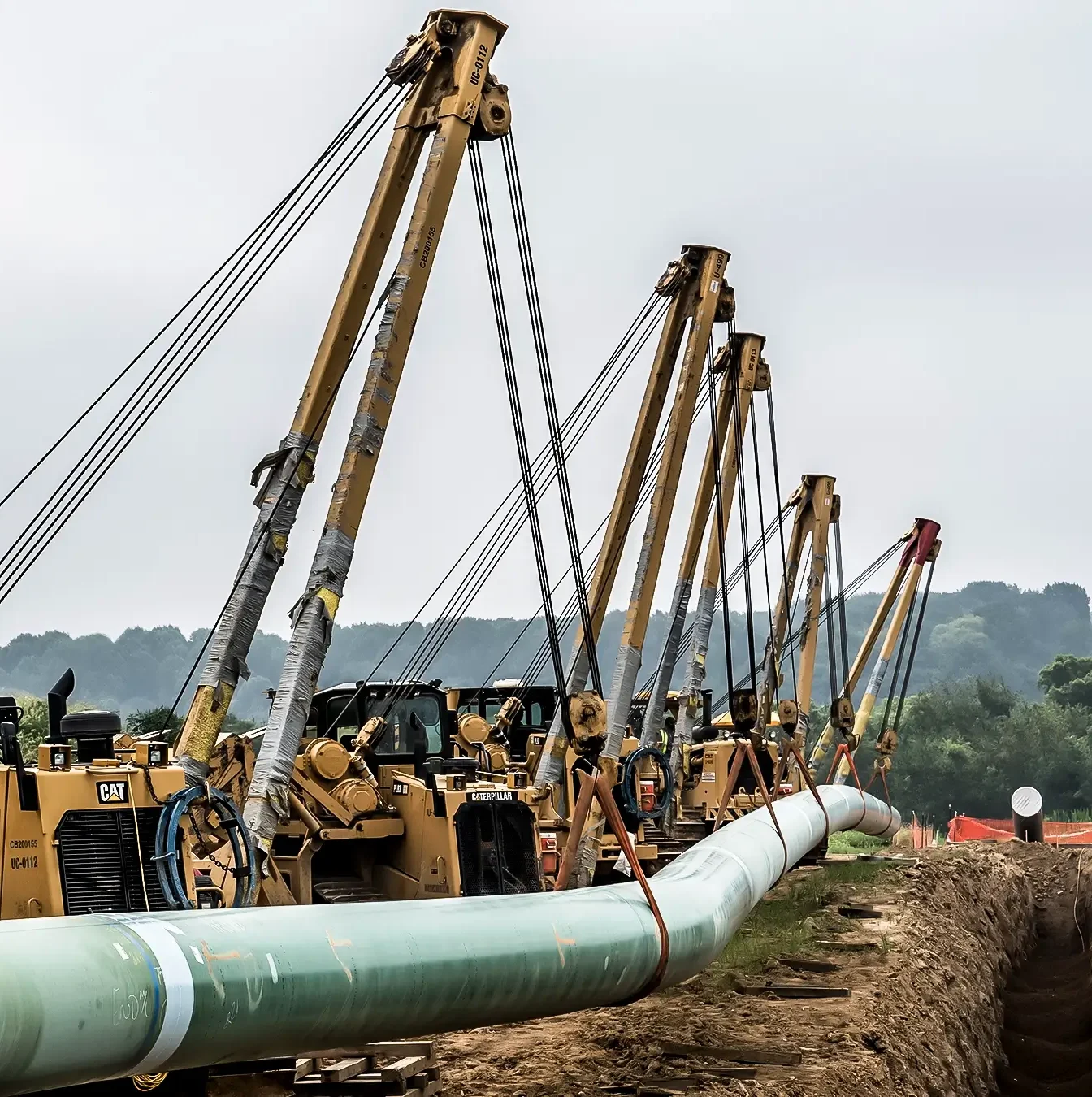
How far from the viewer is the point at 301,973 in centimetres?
805

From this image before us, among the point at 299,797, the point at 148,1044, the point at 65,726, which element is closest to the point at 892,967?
the point at 299,797

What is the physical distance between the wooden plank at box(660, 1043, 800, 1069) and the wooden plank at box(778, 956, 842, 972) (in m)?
5.05

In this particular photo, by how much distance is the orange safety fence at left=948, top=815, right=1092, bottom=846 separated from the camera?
5069 centimetres

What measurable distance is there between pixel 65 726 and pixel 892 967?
10723 mm

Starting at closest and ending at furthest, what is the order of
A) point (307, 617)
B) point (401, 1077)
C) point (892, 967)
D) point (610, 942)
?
point (610, 942), point (401, 1077), point (307, 617), point (892, 967)

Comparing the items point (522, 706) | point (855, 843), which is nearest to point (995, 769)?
point (855, 843)

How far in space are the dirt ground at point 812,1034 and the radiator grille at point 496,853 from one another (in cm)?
190

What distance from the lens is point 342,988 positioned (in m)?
8.31

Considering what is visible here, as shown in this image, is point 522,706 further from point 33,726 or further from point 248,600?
point 33,726

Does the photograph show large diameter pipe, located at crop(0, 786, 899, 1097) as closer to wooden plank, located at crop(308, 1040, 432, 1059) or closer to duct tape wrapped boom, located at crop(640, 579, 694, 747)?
wooden plank, located at crop(308, 1040, 432, 1059)

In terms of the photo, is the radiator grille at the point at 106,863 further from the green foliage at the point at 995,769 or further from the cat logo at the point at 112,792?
the green foliage at the point at 995,769

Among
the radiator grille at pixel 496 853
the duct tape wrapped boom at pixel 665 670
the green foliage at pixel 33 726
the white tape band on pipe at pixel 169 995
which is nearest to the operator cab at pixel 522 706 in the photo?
the duct tape wrapped boom at pixel 665 670

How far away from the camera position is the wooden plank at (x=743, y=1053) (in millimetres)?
13281

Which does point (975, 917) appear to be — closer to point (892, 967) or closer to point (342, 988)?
point (892, 967)
